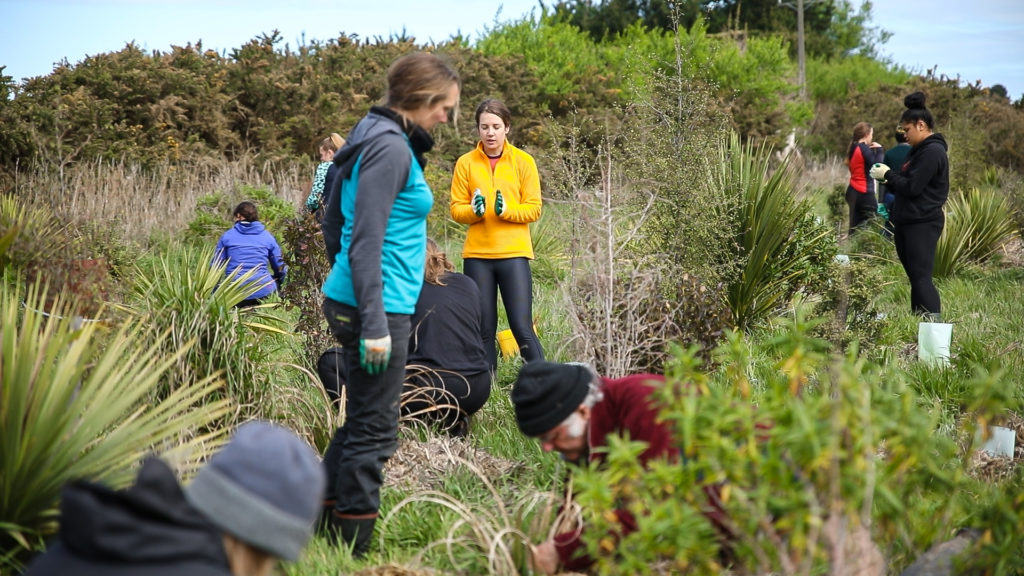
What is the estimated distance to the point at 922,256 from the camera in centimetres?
686

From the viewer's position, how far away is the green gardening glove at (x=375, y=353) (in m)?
3.14

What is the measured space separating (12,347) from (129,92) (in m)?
11.7

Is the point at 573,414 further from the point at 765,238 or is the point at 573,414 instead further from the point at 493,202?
the point at 765,238

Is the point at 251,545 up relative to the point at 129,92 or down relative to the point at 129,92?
down

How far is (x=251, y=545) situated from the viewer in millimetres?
1942

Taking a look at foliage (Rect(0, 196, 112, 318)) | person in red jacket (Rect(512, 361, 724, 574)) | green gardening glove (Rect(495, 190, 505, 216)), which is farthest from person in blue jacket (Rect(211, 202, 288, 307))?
person in red jacket (Rect(512, 361, 724, 574))

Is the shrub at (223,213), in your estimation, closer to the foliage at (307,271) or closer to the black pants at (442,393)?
the foliage at (307,271)

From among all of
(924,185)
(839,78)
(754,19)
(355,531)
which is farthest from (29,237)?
(754,19)

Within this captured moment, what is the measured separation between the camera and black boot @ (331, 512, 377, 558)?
3.34m

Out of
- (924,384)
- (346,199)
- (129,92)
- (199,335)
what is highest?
(129,92)

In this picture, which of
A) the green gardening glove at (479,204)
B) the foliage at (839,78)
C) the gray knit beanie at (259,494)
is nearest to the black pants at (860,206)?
the green gardening glove at (479,204)

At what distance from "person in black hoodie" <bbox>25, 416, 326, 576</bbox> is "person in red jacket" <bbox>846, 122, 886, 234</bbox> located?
983 cm

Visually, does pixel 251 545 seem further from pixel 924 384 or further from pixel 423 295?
pixel 924 384

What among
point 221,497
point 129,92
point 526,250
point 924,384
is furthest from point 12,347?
point 129,92
